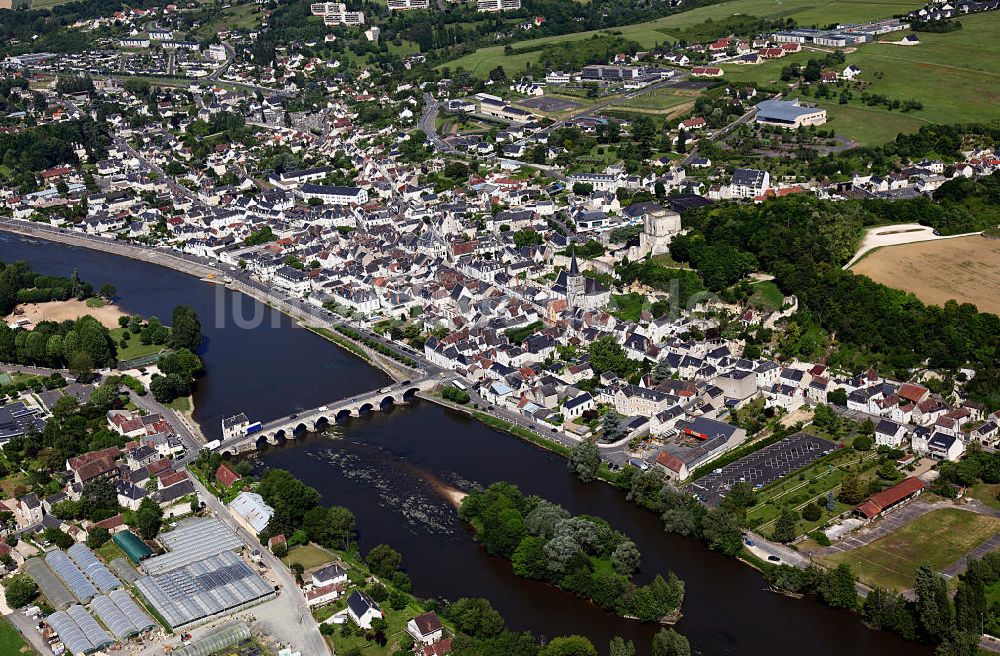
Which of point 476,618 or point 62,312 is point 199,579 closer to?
point 476,618

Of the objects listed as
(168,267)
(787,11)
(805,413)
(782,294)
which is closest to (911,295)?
(782,294)

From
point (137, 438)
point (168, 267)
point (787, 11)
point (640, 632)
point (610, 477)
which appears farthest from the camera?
point (787, 11)

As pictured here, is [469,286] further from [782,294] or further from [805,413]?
[805,413]

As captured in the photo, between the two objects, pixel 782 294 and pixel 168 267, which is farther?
pixel 168 267

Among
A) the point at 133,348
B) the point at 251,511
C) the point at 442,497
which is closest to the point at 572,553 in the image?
the point at 442,497

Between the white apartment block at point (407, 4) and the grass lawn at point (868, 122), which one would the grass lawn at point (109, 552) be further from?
the white apartment block at point (407, 4)

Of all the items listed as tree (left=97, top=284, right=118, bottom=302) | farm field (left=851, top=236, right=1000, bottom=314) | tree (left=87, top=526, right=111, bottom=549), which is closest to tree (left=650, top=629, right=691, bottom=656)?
tree (left=87, top=526, right=111, bottom=549)
